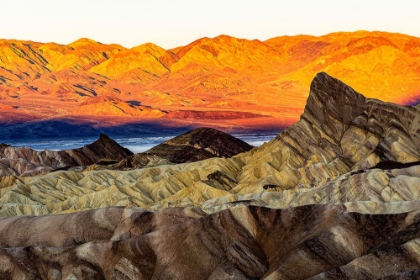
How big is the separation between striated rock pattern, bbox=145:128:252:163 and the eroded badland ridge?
38974 mm

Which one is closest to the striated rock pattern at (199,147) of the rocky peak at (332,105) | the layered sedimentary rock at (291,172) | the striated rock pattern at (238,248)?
the layered sedimentary rock at (291,172)

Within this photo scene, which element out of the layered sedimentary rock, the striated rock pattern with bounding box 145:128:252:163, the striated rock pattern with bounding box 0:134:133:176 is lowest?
the striated rock pattern with bounding box 0:134:133:176

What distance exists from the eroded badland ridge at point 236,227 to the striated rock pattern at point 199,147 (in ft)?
128

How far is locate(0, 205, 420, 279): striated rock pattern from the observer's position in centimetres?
5178

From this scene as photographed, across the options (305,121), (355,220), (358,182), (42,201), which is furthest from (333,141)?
(355,220)

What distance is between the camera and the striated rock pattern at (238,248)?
170 ft

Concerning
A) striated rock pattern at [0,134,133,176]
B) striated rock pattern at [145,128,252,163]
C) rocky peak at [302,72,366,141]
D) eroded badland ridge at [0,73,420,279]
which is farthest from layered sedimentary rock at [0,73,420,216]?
striated rock pattern at [0,134,133,176]

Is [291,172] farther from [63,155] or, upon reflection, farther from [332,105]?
[63,155]

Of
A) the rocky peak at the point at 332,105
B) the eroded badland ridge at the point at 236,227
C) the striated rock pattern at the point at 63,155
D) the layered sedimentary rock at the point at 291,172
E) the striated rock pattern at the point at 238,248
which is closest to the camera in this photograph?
the striated rock pattern at the point at 238,248

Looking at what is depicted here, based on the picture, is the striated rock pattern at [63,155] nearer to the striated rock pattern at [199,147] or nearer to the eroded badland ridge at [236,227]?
the striated rock pattern at [199,147]

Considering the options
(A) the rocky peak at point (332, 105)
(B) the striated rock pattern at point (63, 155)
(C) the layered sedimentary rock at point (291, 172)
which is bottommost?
(B) the striated rock pattern at point (63, 155)

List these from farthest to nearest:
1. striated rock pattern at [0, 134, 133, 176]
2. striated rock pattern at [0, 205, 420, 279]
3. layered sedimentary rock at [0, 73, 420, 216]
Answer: striated rock pattern at [0, 134, 133, 176] < layered sedimentary rock at [0, 73, 420, 216] < striated rock pattern at [0, 205, 420, 279]

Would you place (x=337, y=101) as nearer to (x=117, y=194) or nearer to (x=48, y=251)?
(x=117, y=194)

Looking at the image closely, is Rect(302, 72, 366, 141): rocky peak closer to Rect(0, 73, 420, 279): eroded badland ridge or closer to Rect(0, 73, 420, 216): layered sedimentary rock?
Rect(0, 73, 420, 216): layered sedimentary rock
